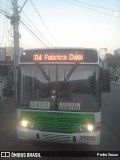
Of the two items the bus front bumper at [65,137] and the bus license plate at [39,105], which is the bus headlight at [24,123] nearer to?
the bus front bumper at [65,137]

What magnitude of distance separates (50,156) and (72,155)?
642 mm

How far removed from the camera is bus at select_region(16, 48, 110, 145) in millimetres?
9125

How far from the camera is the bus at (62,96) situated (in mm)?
9125

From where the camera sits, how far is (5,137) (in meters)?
11.4

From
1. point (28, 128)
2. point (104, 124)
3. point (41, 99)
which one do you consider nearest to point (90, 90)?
point (41, 99)

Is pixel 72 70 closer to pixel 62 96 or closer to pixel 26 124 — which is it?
pixel 62 96

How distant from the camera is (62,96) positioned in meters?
9.20

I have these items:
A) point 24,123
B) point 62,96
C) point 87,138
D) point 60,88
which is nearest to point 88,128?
point 87,138

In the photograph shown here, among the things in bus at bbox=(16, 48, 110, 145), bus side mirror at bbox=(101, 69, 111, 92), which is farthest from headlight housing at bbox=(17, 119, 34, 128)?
bus side mirror at bbox=(101, 69, 111, 92)

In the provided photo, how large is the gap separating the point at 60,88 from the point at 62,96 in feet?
0.76

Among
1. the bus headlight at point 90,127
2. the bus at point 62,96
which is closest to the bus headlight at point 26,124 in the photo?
the bus at point 62,96

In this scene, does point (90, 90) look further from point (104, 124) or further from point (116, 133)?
point (104, 124)

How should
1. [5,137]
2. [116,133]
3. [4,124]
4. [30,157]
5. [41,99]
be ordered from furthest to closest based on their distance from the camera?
[4,124] < [116,133] < [5,137] < [41,99] < [30,157]

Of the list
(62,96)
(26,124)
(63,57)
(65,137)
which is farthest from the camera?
(63,57)
